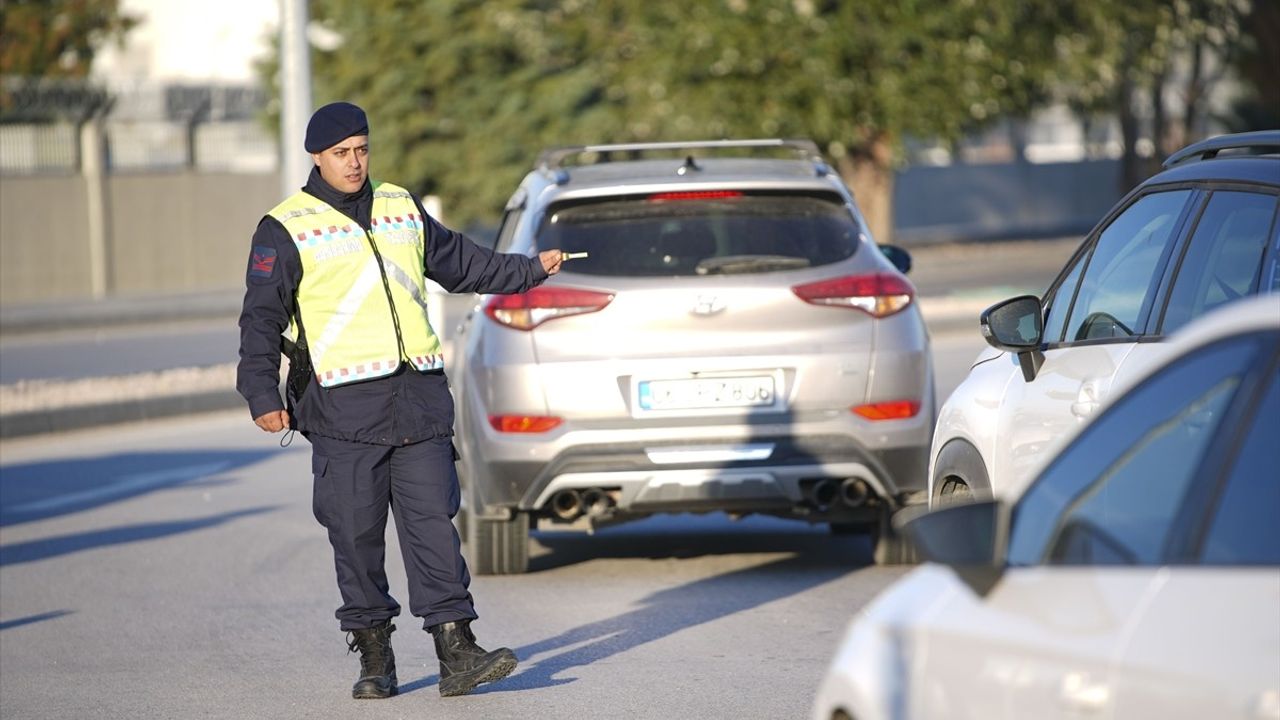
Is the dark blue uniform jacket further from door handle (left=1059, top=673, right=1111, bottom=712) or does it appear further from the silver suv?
door handle (left=1059, top=673, right=1111, bottom=712)

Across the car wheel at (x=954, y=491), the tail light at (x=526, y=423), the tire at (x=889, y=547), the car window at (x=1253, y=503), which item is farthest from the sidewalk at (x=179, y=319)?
the car window at (x=1253, y=503)

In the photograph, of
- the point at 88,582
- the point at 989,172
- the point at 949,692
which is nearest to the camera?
the point at 949,692

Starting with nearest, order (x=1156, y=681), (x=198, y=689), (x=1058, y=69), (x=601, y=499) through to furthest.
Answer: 1. (x=1156, y=681)
2. (x=198, y=689)
3. (x=601, y=499)
4. (x=1058, y=69)

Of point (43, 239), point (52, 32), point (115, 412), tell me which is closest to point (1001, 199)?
point (52, 32)

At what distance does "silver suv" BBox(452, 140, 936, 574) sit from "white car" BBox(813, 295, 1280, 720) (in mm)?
4409

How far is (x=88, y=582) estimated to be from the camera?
29.9 feet

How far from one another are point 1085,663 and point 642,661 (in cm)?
413

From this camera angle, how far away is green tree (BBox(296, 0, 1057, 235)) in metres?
27.8

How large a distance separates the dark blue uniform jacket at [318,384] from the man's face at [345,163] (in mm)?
34

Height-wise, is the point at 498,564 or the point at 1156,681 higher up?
the point at 1156,681

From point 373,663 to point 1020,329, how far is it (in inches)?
89.7

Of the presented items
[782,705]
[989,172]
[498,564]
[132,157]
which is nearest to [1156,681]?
[782,705]

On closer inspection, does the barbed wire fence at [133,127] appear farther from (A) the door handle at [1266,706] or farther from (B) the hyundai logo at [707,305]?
(A) the door handle at [1266,706]

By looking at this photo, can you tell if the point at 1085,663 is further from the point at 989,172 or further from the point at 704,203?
the point at 989,172
